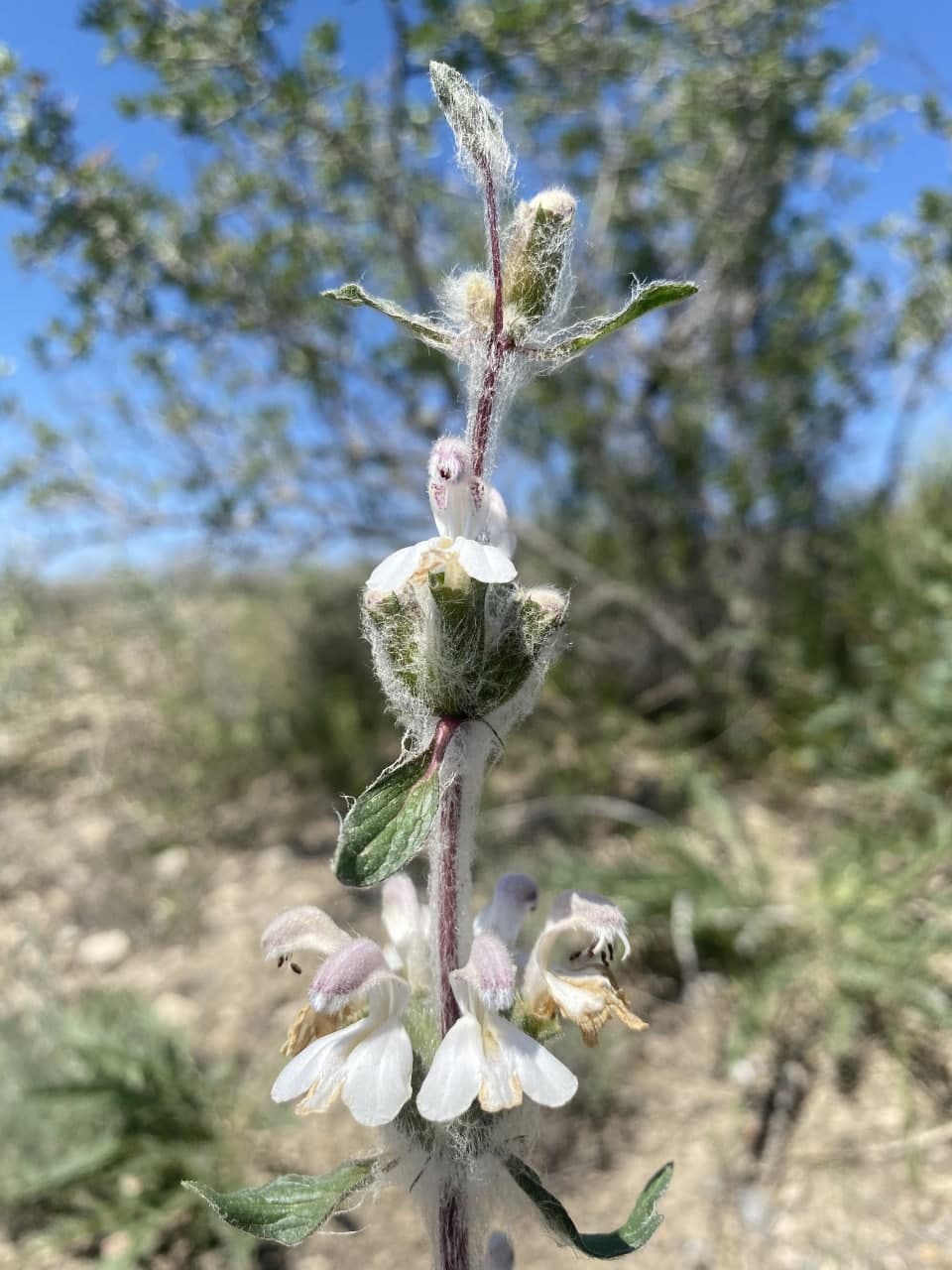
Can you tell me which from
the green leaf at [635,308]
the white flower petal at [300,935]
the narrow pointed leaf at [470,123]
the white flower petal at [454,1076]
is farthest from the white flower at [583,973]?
the narrow pointed leaf at [470,123]

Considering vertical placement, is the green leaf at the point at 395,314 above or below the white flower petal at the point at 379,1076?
above

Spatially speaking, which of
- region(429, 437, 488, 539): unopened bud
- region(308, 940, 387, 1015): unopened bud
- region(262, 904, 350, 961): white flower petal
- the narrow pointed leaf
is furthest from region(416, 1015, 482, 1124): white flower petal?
the narrow pointed leaf

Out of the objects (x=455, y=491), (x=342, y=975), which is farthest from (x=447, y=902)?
(x=455, y=491)

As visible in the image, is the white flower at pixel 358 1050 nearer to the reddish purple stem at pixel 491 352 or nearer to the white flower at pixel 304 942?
the white flower at pixel 304 942

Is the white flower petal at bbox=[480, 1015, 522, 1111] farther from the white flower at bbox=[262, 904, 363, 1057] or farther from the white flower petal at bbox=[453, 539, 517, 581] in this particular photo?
the white flower petal at bbox=[453, 539, 517, 581]

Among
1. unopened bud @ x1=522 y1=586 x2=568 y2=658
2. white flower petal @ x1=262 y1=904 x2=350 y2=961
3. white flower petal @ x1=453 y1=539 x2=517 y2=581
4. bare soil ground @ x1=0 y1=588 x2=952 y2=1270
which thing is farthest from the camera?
bare soil ground @ x1=0 y1=588 x2=952 y2=1270

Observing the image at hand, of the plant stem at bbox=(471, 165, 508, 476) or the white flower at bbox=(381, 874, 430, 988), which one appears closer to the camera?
the plant stem at bbox=(471, 165, 508, 476)

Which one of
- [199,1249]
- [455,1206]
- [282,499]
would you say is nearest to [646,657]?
[282,499]

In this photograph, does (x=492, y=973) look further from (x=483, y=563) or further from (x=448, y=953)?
(x=483, y=563)
